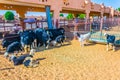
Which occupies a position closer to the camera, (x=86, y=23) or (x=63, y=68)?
(x=63, y=68)

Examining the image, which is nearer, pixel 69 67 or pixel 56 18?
pixel 69 67

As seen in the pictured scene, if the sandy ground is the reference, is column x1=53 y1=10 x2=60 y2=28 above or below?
above

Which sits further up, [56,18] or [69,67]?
[56,18]

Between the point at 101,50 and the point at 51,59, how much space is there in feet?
11.1

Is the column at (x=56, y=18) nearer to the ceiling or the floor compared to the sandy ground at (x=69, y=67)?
nearer to the ceiling

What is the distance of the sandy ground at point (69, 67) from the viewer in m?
6.51

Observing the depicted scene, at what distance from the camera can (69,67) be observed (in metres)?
7.47

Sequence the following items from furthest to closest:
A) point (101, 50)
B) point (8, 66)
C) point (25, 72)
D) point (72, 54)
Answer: point (101, 50)
point (72, 54)
point (8, 66)
point (25, 72)

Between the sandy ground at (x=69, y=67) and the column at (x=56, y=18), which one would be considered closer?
the sandy ground at (x=69, y=67)

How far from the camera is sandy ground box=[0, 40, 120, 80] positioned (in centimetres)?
651

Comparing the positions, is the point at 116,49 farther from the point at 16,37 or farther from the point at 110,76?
the point at 16,37

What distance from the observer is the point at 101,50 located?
1056 centimetres

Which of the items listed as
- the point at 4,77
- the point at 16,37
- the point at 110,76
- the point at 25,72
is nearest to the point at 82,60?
the point at 110,76

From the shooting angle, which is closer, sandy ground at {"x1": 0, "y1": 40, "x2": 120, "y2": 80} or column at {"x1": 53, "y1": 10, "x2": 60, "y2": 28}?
sandy ground at {"x1": 0, "y1": 40, "x2": 120, "y2": 80}
